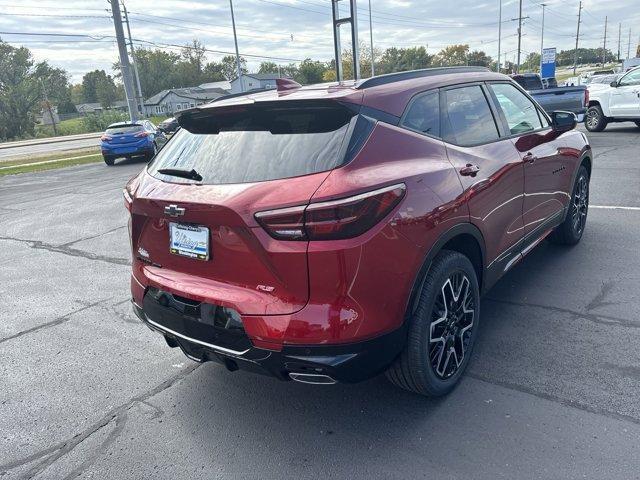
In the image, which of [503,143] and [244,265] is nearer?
[244,265]

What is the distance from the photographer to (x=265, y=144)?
2.65 m

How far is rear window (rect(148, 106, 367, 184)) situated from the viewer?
2.48 m

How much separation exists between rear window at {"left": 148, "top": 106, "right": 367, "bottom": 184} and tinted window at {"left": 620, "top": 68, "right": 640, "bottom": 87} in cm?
1396

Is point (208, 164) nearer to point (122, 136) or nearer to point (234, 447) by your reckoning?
point (234, 447)

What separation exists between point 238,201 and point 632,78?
48.0 ft

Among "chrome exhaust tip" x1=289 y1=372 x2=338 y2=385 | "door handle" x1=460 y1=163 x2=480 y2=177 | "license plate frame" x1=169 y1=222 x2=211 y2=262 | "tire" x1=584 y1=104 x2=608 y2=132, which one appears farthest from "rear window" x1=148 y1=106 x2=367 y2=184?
"tire" x1=584 y1=104 x2=608 y2=132

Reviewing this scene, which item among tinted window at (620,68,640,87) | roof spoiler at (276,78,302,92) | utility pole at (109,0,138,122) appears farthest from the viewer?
utility pole at (109,0,138,122)

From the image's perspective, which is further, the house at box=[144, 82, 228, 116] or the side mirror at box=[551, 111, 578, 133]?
the house at box=[144, 82, 228, 116]

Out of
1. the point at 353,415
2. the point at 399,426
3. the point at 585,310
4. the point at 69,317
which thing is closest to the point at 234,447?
the point at 353,415

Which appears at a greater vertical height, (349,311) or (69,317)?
(349,311)

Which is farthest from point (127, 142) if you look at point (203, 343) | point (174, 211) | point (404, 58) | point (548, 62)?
point (404, 58)

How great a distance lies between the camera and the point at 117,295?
4.89 meters

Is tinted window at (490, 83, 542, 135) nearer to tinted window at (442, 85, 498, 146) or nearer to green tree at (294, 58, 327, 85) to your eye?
tinted window at (442, 85, 498, 146)

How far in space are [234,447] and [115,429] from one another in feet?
2.40
